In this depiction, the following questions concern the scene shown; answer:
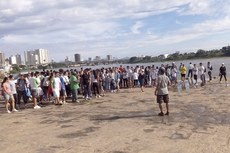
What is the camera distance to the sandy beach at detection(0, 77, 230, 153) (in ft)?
28.7

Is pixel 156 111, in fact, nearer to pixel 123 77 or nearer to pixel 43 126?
pixel 43 126

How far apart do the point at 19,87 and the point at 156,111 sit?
6.74 meters

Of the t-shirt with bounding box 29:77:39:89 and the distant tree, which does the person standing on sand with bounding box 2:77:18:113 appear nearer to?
the t-shirt with bounding box 29:77:39:89

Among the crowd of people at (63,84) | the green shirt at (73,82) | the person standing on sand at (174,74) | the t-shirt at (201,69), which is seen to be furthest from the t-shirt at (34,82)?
the t-shirt at (201,69)

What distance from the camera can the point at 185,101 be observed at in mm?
16062

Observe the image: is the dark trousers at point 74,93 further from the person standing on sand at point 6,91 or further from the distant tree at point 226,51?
the distant tree at point 226,51

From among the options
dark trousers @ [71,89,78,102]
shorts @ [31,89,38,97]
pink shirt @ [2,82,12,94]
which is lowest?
dark trousers @ [71,89,78,102]

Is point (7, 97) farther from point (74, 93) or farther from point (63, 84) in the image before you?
point (74, 93)

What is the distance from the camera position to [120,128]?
10.8 m

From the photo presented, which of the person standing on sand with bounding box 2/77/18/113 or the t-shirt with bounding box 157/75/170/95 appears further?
the person standing on sand with bounding box 2/77/18/113

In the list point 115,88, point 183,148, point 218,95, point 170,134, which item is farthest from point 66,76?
point 183,148

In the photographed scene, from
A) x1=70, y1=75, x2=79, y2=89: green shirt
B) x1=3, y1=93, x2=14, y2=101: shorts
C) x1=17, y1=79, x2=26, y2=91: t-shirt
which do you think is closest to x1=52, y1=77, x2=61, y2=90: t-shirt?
x1=70, y1=75, x2=79, y2=89: green shirt

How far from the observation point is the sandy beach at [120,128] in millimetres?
8734

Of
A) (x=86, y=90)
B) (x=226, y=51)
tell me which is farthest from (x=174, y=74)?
(x=226, y=51)
